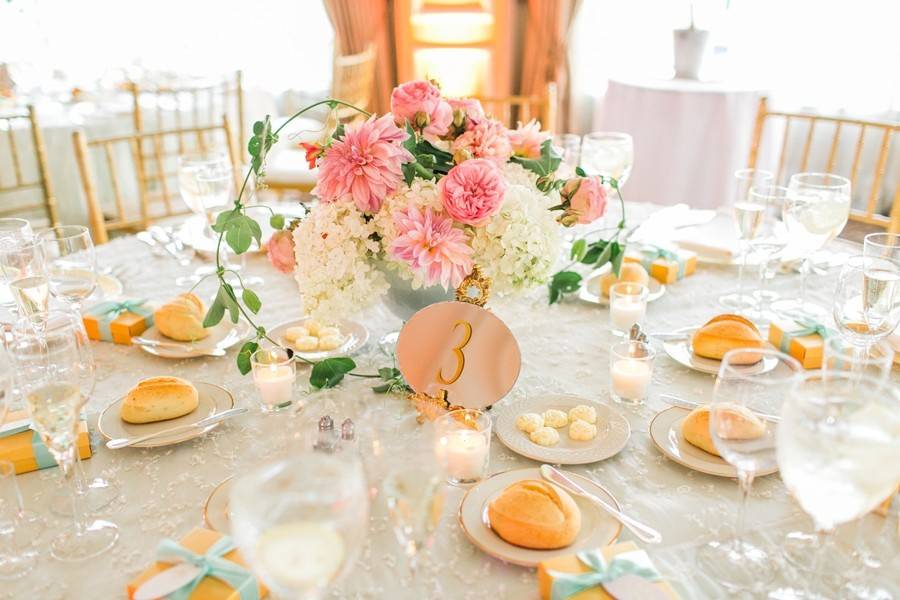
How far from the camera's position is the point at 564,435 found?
117 cm

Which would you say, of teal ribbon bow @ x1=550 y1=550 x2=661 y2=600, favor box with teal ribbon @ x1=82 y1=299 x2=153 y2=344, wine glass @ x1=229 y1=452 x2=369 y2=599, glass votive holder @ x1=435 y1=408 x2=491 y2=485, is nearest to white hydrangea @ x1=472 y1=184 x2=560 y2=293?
glass votive holder @ x1=435 y1=408 x2=491 y2=485

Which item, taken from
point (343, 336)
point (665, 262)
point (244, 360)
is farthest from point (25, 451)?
point (665, 262)

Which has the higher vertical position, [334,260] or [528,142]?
[528,142]

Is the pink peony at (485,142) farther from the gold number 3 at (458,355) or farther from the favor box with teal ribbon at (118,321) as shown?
the favor box with teal ribbon at (118,321)

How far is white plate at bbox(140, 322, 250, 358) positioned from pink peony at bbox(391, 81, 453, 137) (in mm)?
548

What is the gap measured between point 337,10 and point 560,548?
16.2 feet

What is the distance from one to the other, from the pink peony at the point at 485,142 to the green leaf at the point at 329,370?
40 cm

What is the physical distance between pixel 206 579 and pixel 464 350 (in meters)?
Answer: 0.53

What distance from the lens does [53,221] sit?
2.82 meters

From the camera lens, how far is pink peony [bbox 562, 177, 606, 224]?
125 cm

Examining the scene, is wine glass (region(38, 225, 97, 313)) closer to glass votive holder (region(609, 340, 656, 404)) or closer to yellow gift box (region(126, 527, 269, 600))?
yellow gift box (region(126, 527, 269, 600))

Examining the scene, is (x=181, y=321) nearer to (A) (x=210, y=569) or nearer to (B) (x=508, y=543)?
(A) (x=210, y=569)

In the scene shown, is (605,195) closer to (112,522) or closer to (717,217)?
(112,522)

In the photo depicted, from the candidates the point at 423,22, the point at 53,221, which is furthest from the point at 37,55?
the point at 53,221
